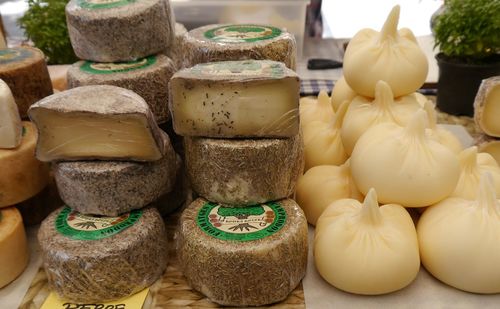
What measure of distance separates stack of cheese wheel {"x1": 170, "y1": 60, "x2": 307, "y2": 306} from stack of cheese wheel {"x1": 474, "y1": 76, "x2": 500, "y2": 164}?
611 millimetres

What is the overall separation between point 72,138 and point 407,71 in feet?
2.70

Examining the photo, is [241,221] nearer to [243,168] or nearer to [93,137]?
[243,168]

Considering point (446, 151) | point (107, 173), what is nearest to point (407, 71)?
point (446, 151)

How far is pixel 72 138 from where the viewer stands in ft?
3.49

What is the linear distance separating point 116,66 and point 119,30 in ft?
0.31

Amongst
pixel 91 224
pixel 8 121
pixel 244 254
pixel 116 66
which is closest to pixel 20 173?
pixel 8 121

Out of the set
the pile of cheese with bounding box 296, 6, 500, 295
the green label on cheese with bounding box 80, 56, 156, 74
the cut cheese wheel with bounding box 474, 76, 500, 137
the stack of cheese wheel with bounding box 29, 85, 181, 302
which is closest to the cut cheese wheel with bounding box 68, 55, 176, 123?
the green label on cheese with bounding box 80, 56, 156, 74

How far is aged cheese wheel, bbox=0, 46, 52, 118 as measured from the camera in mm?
1231

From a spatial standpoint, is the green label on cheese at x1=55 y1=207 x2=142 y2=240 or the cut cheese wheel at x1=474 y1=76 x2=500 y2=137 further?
the cut cheese wheel at x1=474 y1=76 x2=500 y2=137

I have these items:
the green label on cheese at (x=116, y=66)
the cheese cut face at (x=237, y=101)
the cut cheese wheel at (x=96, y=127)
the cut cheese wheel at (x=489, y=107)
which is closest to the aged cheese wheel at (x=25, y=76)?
the green label on cheese at (x=116, y=66)

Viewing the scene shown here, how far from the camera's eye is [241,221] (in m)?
1.08

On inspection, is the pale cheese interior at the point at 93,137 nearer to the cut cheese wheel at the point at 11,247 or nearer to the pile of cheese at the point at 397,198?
the cut cheese wheel at the point at 11,247

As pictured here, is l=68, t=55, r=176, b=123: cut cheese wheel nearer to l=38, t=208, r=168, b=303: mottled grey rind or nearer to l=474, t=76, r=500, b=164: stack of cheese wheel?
l=38, t=208, r=168, b=303: mottled grey rind

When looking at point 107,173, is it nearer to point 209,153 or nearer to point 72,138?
point 72,138
